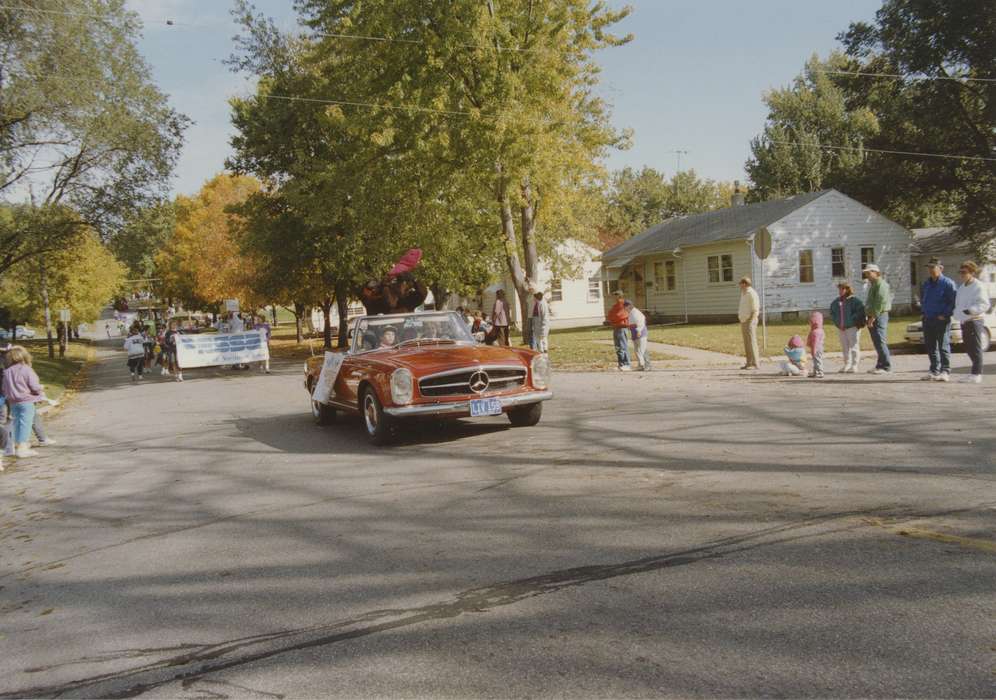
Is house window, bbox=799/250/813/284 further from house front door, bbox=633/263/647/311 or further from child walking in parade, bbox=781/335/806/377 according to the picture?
child walking in parade, bbox=781/335/806/377

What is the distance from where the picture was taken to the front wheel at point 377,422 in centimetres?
931

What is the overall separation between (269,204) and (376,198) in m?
11.1

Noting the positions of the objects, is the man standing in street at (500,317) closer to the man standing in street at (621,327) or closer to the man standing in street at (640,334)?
the man standing in street at (621,327)

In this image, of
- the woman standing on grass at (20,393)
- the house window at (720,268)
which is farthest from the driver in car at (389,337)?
the house window at (720,268)

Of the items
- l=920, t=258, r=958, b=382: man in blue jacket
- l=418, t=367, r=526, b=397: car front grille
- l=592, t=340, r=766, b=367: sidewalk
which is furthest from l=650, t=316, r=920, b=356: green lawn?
l=418, t=367, r=526, b=397: car front grille

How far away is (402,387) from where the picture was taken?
9055mm

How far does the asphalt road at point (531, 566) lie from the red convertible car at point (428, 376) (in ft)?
1.57

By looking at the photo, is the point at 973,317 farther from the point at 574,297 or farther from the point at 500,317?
the point at 574,297

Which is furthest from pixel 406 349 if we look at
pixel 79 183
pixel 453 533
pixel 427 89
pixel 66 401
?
pixel 79 183

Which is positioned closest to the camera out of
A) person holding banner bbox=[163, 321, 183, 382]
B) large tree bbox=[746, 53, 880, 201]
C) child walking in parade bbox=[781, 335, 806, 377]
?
child walking in parade bbox=[781, 335, 806, 377]

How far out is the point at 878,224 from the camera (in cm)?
3541

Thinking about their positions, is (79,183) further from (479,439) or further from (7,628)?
(7,628)

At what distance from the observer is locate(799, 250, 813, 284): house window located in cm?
3422

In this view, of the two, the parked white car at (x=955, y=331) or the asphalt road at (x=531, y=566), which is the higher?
the parked white car at (x=955, y=331)
